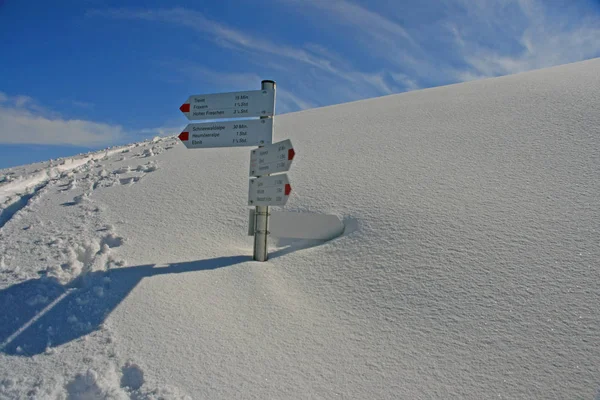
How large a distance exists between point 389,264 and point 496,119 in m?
4.13

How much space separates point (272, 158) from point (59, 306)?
2242mm

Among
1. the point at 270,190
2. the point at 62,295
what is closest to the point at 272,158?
the point at 270,190

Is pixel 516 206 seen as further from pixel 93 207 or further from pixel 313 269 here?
pixel 93 207

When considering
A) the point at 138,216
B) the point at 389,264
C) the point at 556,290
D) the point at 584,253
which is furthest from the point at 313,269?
the point at 138,216

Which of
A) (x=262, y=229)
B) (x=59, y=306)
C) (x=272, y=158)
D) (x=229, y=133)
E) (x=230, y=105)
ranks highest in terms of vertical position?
(x=230, y=105)

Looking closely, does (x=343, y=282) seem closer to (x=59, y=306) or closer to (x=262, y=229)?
(x=262, y=229)

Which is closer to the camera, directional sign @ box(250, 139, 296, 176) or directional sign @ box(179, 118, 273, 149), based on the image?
directional sign @ box(250, 139, 296, 176)

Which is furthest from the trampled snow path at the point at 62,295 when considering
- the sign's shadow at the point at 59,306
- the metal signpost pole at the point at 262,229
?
the metal signpost pole at the point at 262,229

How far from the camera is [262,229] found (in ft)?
14.4

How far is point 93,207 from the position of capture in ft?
19.0

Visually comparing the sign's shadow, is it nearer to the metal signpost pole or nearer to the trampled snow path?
the trampled snow path

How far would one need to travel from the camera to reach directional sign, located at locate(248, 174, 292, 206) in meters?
4.11

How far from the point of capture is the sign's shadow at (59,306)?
3113 millimetres

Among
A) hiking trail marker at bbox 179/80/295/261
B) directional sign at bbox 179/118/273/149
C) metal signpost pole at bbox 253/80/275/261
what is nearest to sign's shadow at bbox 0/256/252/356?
metal signpost pole at bbox 253/80/275/261
